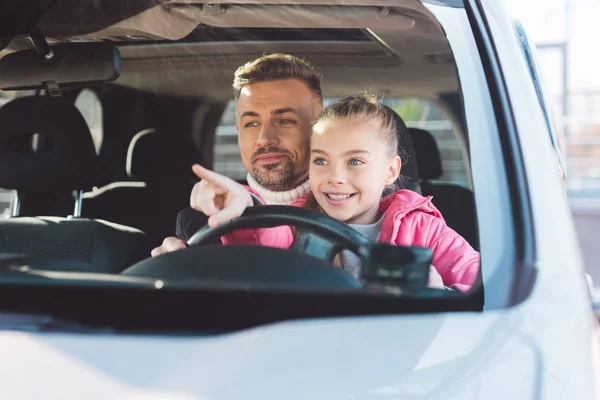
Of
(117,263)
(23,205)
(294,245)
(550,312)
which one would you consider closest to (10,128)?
(23,205)

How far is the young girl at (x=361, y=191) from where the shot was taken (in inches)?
69.6

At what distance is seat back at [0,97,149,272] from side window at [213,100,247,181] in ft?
1.26

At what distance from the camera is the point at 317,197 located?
6.61 feet

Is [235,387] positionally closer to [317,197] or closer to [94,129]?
[317,197]

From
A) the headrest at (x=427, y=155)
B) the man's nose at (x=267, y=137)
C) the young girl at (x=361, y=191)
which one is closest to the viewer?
the young girl at (x=361, y=191)

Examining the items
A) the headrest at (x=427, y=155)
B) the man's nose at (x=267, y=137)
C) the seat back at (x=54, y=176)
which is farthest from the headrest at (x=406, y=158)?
the seat back at (x=54, y=176)

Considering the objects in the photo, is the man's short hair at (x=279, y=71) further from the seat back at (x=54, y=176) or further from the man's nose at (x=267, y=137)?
the seat back at (x=54, y=176)

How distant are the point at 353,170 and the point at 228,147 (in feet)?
3.58

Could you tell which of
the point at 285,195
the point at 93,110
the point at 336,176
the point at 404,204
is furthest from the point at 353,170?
the point at 93,110

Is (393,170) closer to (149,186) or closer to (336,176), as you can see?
(336,176)

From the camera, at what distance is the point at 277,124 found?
2.24 metres

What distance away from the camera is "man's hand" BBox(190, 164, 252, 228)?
68.8 inches

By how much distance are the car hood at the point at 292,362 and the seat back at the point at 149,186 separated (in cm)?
135

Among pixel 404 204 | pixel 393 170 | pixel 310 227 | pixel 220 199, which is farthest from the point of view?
pixel 393 170
